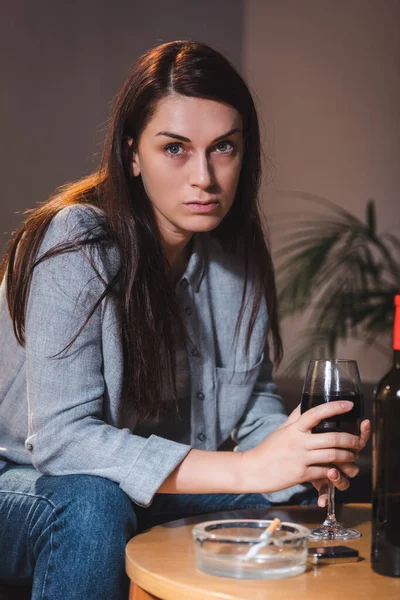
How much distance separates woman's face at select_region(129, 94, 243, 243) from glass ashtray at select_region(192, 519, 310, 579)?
0.73 m

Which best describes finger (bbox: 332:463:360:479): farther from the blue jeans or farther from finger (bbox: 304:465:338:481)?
the blue jeans

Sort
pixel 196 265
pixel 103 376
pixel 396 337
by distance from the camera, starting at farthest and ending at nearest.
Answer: pixel 196 265, pixel 103 376, pixel 396 337

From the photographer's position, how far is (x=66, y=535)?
134 centimetres

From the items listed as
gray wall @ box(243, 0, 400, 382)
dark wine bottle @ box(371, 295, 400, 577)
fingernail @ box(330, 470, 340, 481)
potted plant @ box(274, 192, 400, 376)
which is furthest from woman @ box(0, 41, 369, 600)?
gray wall @ box(243, 0, 400, 382)

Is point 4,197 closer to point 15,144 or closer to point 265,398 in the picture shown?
point 15,144

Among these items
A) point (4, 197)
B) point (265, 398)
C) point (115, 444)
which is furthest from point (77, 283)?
point (4, 197)

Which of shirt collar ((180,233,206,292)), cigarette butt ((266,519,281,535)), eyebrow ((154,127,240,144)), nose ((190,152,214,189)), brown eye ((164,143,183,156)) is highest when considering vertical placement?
eyebrow ((154,127,240,144))

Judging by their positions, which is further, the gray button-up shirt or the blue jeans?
the gray button-up shirt

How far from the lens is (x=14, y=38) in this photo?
139 inches

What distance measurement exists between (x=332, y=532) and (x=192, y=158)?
0.74 m

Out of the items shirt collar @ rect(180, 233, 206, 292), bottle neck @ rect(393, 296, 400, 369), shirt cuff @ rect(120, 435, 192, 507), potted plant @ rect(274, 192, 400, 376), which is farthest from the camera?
potted plant @ rect(274, 192, 400, 376)

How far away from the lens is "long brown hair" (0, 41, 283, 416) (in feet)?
5.46

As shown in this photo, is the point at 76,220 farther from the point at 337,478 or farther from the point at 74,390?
the point at 337,478

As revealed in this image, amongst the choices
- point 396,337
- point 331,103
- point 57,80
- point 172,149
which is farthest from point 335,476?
point 331,103
